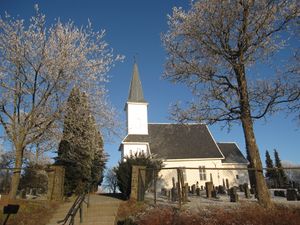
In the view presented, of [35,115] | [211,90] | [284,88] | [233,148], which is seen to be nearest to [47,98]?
[35,115]

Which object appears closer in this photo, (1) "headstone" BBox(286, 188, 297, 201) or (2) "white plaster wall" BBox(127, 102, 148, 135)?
(1) "headstone" BBox(286, 188, 297, 201)

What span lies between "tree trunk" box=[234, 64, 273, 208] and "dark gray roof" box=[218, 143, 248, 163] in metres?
29.0

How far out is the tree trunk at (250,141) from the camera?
12953 mm

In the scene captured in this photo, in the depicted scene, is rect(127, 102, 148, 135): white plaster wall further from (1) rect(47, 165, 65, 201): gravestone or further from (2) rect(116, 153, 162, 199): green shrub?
(1) rect(47, 165, 65, 201): gravestone

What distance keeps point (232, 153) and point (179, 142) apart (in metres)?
8.59

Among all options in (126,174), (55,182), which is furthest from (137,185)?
(55,182)

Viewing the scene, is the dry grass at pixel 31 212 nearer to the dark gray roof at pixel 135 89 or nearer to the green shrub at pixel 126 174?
the green shrub at pixel 126 174

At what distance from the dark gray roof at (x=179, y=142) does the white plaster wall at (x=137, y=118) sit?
106 centimetres

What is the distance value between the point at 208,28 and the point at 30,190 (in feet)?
60.7

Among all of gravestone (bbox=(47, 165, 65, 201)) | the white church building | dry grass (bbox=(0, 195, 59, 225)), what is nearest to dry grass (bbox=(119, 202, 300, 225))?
dry grass (bbox=(0, 195, 59, 225))

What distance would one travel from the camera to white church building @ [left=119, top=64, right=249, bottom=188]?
3928cm

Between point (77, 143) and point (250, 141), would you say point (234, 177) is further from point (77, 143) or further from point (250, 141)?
point (250, 141)

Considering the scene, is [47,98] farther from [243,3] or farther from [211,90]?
[243,3]

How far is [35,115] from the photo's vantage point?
15.7 metres
